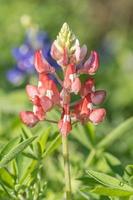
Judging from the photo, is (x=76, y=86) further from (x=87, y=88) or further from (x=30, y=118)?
(x=30, y=118)

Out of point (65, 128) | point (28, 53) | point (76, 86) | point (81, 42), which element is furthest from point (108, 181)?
point (81, 42)

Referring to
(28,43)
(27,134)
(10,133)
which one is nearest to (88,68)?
(27,134)

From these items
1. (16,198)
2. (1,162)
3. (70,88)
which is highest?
(70,88)

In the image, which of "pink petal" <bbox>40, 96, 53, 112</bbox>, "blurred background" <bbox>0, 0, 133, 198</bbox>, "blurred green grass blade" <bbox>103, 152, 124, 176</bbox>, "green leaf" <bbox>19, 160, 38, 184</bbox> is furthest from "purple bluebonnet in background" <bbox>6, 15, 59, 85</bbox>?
"pink petal" <bbox>40, 96, 53, 112</bbox>

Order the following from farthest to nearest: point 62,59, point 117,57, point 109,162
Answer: point 117,57 < point 109,162 < point 62,59

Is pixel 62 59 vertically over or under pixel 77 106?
over

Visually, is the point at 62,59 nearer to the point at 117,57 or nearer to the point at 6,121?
the point at 6,121

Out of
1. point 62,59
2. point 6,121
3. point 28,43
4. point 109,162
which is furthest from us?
point 28,43

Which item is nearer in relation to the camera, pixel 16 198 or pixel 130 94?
pixel 16 198
